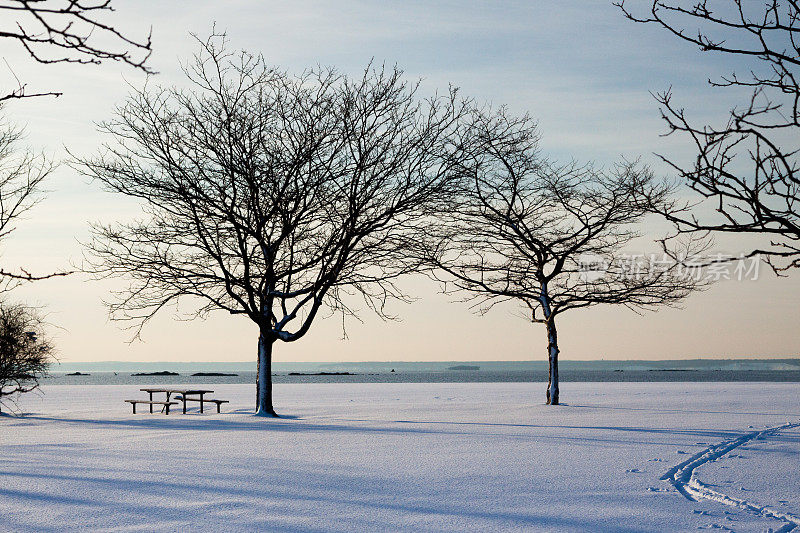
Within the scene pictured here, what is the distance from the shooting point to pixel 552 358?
84.6 ft

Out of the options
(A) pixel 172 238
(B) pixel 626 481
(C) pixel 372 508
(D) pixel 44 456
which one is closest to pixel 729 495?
(B) pixel 626 481

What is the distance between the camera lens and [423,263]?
23578 millimetres

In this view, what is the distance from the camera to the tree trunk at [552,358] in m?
25.8

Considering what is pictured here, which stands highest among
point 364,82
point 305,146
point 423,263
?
point 364,82

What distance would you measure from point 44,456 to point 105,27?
10108 millimetres

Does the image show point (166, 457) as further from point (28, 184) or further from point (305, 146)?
point (305, 146)

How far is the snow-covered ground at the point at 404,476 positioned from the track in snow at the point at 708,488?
0.03 meters

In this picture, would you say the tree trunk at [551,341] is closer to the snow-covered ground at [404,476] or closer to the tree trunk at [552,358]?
the tree trunk at [552,358]

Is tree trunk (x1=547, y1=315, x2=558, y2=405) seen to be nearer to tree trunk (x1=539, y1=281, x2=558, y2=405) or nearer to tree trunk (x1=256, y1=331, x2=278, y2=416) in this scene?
tree trunk (x1=539, y1=281, x2=558, y2=405)

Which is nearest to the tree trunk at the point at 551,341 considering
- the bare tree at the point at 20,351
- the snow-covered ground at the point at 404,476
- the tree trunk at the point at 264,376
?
the snow-covered ground at the point at 404,476

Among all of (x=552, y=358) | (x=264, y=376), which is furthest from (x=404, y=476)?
(x=552, y=358)

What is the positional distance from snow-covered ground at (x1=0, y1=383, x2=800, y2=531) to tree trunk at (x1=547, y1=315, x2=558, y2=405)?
24.4 ft

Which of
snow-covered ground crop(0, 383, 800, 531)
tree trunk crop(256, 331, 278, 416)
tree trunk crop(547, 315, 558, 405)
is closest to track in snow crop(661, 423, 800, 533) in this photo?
snow-covered ground crop(0, 383, 800, 531)

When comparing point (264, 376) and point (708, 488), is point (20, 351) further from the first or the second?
point (708, 488)
